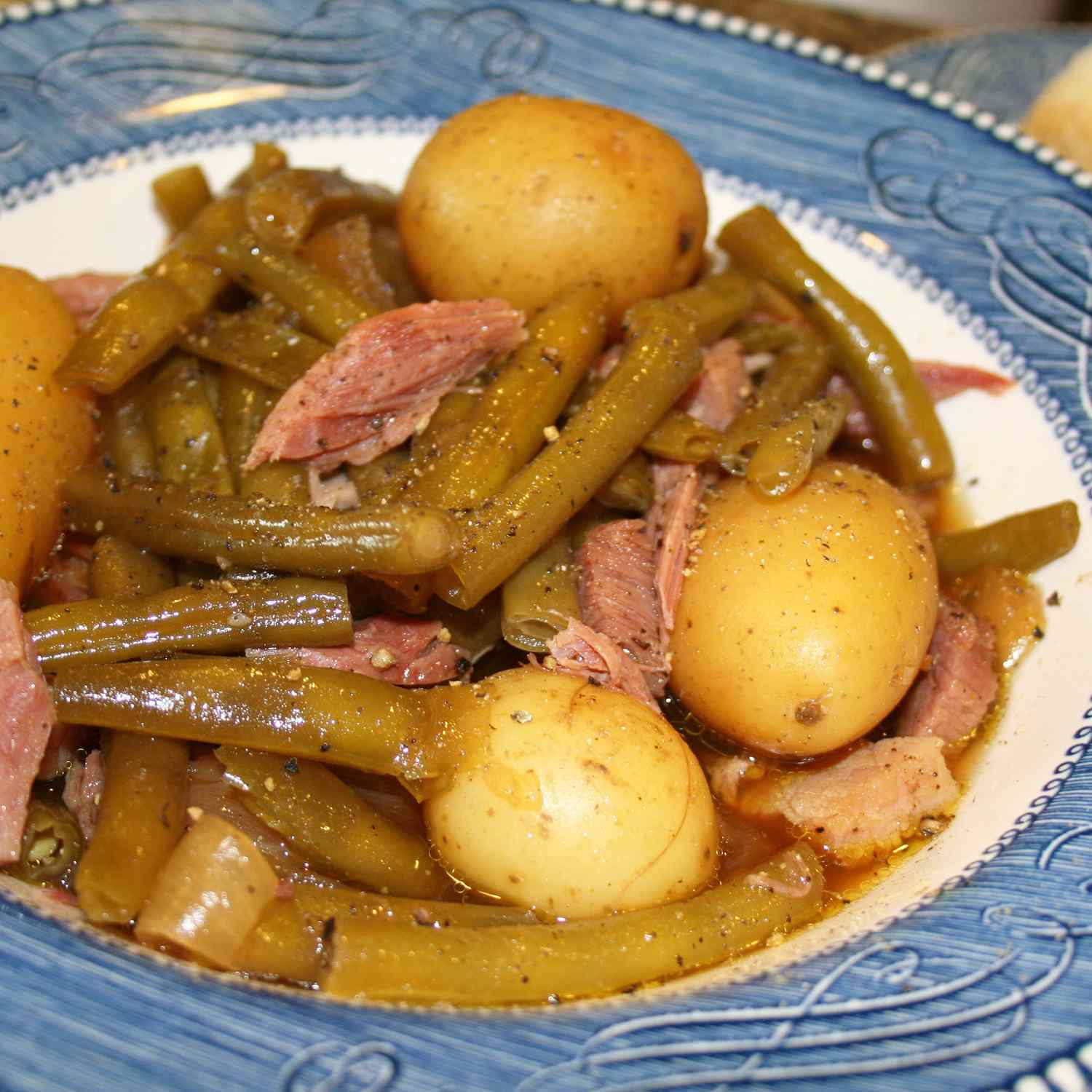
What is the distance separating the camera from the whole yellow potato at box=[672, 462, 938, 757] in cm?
215

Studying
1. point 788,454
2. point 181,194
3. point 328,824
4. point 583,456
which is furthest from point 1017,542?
point 181,194

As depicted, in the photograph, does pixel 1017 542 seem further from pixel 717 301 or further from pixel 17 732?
pixel 17 732

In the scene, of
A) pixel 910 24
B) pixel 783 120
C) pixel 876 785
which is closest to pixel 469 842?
pixel 876 785

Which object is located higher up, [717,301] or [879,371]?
[717,301]

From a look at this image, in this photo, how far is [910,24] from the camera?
453 centimetres

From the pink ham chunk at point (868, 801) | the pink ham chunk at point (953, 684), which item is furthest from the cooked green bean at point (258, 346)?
the pink ham chunk at point (953, 684)

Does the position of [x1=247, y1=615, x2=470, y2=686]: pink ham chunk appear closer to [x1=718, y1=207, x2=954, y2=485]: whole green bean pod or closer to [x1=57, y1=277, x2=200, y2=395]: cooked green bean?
[x1=57, y1=277, x2=200, y2=395]: cooked green bean

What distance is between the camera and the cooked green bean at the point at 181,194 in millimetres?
2930

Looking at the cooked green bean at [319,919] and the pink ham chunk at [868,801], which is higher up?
the cooked green bean at [319,919]

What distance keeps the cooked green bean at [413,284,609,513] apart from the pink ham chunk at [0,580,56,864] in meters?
0.73

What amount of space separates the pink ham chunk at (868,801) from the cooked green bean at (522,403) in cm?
81

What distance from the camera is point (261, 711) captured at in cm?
193

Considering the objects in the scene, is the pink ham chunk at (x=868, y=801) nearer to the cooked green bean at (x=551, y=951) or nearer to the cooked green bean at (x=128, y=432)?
the cooked green bean at (x=551, y=951)

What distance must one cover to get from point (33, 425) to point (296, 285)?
61 centimetres
